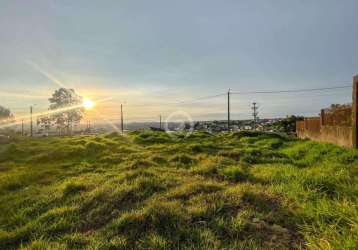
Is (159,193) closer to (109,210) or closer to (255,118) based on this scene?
(109,210)

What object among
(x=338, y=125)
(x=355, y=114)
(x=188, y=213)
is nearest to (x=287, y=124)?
(x=338, y=125)

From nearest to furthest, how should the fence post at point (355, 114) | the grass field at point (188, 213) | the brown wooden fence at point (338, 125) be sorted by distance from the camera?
the grass field at point (188, 213) < the fence post at point (355, 114) < the brown wooden fence at point (338, 125)

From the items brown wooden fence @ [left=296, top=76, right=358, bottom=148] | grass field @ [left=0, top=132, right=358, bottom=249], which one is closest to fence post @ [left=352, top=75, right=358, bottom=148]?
brown wooden fence @ [left=296, top=76, right=358, bottom=148]

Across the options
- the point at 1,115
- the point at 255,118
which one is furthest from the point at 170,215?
the point at 1,115

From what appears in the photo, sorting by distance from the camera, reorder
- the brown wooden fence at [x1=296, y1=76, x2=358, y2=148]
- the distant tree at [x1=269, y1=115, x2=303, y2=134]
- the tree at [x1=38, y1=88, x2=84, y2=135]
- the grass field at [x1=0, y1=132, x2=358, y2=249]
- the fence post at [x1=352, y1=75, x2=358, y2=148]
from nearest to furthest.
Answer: the grass field at [x1=0, y1=132, x2=358, y2=249] < the fence post at [x1=352, y1=75, x2=358, y2=148] < the brown wooden fence at [x1=296, y1=76, x2=358, y2=148] < the distant tree at [x1=269, y1=115, x2=303, y2=134] < the tree at [x1=38, y1=88, x2=84, y2=135]

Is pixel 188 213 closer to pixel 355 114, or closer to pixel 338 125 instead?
pixel 355 114

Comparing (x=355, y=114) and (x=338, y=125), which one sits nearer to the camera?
(x=355, y=114)

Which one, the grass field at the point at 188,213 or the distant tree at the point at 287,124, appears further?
the distant tree at the point at 287,124

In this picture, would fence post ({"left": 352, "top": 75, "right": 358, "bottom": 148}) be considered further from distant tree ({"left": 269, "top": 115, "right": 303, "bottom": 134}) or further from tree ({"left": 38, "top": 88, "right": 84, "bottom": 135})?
tree ({"left": 38, "top": 88, "right": 84, "bottom": 135})

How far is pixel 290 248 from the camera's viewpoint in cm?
230

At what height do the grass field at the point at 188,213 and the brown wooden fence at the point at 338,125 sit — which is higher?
the brown wooden fence at the point at 338,125

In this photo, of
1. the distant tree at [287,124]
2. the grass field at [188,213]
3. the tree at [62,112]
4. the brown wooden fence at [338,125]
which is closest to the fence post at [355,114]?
the brown wooden fence at [338,125]

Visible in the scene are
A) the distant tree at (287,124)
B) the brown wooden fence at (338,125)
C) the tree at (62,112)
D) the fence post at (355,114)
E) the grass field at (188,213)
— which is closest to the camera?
the grass field at (188,213)

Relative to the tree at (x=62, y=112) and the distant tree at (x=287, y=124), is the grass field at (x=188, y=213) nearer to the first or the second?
the distant tree at (x=287, y=124)
